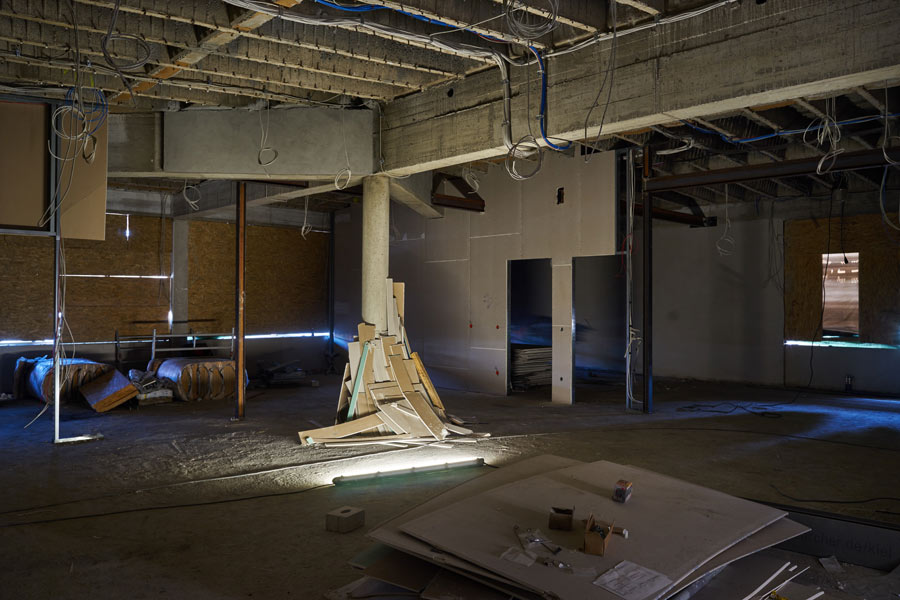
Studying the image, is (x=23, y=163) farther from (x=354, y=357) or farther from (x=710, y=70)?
(x=710, y=70)

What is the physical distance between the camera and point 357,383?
653cm

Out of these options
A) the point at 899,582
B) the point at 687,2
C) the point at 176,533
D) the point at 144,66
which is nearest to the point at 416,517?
the point at 176,533

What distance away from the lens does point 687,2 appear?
4730mm

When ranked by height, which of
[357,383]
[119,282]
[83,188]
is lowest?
[357,383]

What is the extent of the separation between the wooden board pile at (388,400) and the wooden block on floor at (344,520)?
224 cm

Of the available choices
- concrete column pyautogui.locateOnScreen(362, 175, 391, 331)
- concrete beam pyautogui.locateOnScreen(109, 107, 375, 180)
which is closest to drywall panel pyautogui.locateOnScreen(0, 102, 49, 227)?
concrete beam pyautogui.locateOnScreen(109, 107, 375, 180)

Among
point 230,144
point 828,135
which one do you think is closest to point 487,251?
point 230,144

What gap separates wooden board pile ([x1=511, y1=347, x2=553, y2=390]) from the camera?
9578 mm

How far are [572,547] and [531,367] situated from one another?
7090 mm

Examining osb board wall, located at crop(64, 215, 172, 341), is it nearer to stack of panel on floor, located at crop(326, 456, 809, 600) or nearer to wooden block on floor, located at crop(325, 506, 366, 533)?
wooden block on floor, located at crop(325, 506, 366, 533)

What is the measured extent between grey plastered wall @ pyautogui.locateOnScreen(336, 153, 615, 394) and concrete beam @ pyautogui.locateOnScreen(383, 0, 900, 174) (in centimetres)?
254

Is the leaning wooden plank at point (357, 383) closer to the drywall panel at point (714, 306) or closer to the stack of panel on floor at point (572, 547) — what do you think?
the stack of panel on floor at point (572, 547)

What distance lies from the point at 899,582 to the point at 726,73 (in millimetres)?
3535

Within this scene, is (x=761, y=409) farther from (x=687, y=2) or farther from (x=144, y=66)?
(x=144, y=66)
